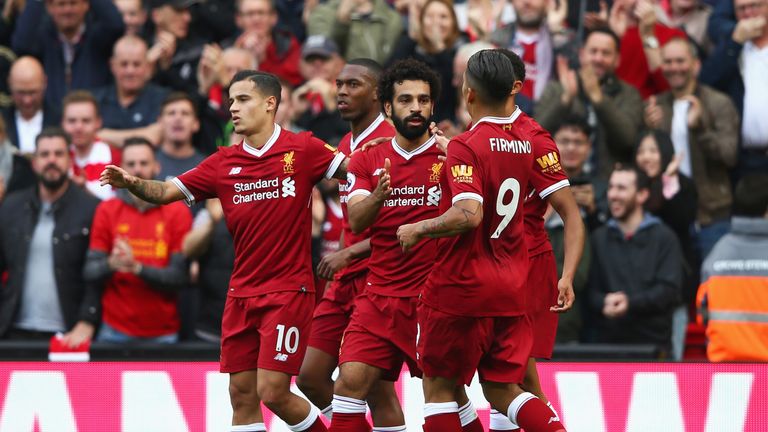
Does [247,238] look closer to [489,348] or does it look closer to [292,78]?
[489,348]

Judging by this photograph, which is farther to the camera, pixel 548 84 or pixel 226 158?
pixel 548 84

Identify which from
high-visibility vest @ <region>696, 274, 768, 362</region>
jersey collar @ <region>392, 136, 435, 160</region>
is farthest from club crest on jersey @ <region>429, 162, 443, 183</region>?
high-visibility vest @ <region>696, 274, 768, 362</region>

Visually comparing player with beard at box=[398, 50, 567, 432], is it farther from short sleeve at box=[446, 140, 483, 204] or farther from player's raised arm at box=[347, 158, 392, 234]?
player's raised arm at box=[347, 158, 392, 234]

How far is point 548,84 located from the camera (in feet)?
42.7

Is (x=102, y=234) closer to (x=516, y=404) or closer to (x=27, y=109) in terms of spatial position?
(x=27, y=109)

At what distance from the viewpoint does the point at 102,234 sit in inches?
475

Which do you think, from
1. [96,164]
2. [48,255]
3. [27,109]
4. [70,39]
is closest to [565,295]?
[48,255]

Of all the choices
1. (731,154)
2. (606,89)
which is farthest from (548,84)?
(731,154)

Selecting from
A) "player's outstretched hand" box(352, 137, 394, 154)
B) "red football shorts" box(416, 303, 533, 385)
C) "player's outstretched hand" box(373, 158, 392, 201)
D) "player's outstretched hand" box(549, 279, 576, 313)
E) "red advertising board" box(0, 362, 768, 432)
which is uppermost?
"player's outstretched hand" box(352, 137, 394, 154)

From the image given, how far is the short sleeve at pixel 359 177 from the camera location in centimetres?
869

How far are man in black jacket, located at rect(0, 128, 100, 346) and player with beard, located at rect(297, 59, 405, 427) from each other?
3287 mm

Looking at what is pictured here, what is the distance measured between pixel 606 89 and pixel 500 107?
525 cm

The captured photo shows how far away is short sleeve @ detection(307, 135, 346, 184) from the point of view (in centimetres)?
902

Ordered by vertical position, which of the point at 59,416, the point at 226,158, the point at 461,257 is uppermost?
the point at 226,158
